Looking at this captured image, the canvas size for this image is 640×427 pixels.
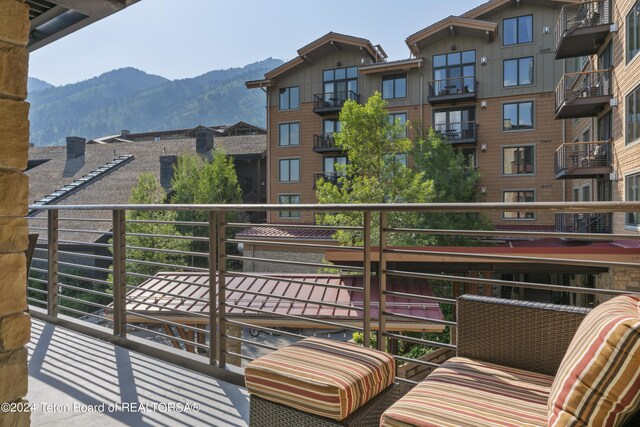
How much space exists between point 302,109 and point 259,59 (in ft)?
412

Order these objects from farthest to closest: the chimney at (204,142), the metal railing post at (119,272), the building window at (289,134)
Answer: the chimney at (204,142), the building window at (289,134), the metal railing post at (119,272)

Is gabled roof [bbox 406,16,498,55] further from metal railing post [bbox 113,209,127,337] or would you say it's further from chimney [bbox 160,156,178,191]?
metal railing post [bbox 113,209,127,337]

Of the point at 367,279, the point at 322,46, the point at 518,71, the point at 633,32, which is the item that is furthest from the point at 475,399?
the point at 322,46

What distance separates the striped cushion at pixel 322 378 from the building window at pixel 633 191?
1103cm

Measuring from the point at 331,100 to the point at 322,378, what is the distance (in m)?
19.8

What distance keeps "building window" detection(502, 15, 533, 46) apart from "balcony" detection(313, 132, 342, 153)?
798cm

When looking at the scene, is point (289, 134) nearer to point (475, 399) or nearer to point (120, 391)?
point (120, 391)

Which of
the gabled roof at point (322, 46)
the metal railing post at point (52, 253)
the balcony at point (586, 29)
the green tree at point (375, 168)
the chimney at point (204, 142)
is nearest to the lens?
the metal railing post at point (52, 253)

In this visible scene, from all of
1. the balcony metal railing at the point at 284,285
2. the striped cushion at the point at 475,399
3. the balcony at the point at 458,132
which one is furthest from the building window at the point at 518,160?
the striped cushion at the point at 475,399

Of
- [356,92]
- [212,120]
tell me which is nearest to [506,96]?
[356,92]

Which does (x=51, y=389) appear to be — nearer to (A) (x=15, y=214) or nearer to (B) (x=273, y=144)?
(A) (x=15, y=214)

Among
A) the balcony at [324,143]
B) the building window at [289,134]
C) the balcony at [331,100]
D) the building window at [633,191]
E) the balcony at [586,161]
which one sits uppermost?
the balcony at [331,100]

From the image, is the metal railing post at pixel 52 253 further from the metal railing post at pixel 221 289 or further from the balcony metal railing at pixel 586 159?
the balcony metal railing at pixel 586 159

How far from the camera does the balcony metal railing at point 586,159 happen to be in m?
13.2
